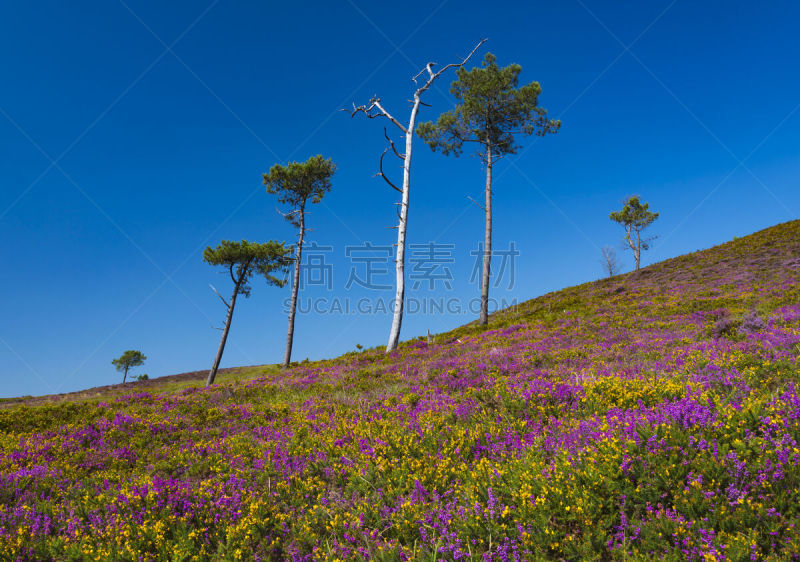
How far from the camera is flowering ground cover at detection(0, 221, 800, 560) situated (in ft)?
9.86

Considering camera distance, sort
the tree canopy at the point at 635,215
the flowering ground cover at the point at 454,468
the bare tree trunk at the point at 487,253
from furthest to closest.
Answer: the tree canopy at the point at 635,215, the bare tree trunk at the point at 487,253, the flowering ground cover at the point at 454,468

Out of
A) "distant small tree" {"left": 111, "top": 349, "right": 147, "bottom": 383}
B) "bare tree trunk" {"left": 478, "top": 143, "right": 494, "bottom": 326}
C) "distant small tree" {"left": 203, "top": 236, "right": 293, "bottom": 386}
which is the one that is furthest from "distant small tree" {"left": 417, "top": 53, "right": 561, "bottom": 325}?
"distant small tree" {"left": 111, "top": 349, "right": 147, "bottom": 383}

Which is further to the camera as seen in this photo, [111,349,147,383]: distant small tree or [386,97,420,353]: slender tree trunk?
[111,349,147,383]: distant small tree

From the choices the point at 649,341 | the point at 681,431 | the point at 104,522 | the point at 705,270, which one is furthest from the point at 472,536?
the point at 705,270

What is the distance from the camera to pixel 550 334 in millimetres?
14062

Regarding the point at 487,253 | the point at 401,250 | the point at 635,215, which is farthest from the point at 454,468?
the point at 635,215

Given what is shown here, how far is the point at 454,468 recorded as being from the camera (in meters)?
4.38

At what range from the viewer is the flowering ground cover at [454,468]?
3.01 meters

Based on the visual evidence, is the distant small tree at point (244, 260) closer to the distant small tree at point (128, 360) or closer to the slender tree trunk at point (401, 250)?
the slender tree trunk at point (401, 250)

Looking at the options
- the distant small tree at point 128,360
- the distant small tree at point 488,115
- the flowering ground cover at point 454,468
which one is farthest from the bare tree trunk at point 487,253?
the distant small tree at point 128,360

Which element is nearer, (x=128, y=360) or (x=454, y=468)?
(x=454, y=468)

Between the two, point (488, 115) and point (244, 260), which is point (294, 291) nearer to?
point (244, 260)

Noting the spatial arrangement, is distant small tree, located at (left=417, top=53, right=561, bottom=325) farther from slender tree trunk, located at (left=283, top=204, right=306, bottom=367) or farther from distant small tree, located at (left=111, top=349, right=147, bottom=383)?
distant small tree, located at (left=111, top=349, right=147, bottom=383)

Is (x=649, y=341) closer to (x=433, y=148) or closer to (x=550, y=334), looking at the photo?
(x=550, y=334)
